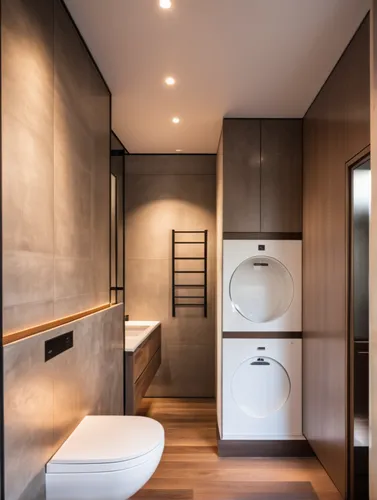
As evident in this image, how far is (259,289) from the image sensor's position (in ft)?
11.8

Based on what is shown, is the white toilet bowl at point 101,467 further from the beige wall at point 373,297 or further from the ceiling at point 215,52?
the ceiling at point 215,52

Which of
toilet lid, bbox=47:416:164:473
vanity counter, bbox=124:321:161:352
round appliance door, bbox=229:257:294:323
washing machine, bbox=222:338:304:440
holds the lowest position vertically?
washing machine, bbox=222:338:304:440

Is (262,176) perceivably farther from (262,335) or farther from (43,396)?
(43,396)

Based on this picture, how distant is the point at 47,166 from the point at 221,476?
2.43 metres

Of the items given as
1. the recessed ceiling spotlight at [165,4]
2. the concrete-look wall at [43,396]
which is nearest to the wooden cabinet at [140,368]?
the concrete-look wall at [43,396]

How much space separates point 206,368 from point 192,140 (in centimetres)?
244

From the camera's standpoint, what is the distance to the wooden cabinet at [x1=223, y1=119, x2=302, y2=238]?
3357 mm

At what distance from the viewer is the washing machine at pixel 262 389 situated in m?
3.32

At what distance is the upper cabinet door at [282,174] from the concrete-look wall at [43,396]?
1628 mm

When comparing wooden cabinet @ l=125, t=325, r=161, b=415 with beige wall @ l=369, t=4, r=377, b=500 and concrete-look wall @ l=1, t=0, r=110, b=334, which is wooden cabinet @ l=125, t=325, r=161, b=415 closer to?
concrete-look wall @ l=1, t=0, r=110, b=334

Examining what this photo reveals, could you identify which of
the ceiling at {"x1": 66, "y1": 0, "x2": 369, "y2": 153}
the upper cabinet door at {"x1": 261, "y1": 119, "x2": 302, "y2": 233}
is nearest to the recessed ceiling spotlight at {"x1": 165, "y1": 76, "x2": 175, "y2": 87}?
the ceiling at {"x1": 66, "y1": 0, "x2": 369, "y2": 153}

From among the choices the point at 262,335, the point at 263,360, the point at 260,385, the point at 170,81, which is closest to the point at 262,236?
the point at 262,335

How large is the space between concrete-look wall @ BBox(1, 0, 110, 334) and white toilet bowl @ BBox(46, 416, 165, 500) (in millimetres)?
572

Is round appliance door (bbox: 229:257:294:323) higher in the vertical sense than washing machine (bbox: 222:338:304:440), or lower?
higher
